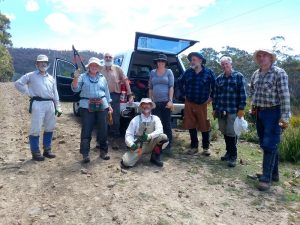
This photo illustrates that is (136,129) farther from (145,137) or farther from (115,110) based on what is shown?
(115,110)

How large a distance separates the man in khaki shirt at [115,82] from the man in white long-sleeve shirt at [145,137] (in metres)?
0.82

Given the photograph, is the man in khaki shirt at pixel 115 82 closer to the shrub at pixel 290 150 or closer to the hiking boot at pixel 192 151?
the hiking boot at pixel 192 151

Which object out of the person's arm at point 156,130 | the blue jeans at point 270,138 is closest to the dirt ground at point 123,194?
the blue jeans at point 270,138

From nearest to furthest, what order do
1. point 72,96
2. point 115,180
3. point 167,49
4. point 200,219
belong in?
point 200,219 < point 115,180 < point 167,49 < point 72,96

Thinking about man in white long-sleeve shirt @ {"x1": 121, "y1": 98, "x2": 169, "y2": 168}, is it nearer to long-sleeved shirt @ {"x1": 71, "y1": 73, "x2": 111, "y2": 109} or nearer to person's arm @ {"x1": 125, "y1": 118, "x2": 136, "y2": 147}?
person's arm @ {"x1": 125, "y1": 118, "x2": 136, "y2": 147}

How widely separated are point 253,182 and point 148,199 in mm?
1764

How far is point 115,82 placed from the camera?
6.09 m

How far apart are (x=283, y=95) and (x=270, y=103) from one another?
234 mm

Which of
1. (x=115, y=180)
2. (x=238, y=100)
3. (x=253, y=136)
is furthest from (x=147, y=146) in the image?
(x=253, y=136)

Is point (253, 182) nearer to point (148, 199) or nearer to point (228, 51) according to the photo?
point (148, 199)

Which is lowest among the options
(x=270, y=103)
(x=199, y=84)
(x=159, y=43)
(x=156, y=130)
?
(x=156, y=130)

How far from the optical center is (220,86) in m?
5.61

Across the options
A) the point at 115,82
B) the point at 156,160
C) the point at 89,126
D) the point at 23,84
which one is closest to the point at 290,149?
the point at 156,160

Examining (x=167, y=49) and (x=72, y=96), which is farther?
(x=72, y=96)
